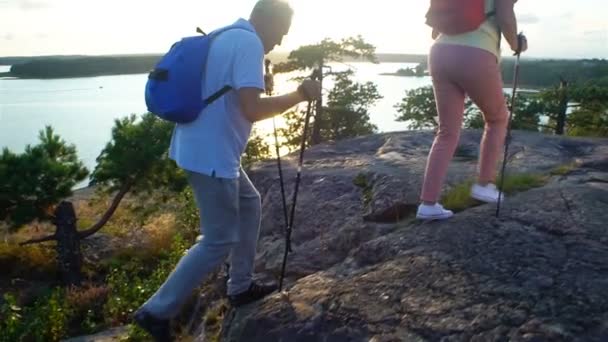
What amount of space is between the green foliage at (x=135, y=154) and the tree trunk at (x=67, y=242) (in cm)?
115

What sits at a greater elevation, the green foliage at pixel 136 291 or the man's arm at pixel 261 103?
the man's arm at pixel 261 103

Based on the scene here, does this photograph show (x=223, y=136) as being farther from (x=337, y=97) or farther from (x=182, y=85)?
(x=337, y=97)

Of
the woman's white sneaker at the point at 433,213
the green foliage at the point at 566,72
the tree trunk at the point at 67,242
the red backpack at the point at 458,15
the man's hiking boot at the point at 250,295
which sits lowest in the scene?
the tree trunk at the point at 67,242

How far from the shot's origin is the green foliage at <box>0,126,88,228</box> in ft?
49.2

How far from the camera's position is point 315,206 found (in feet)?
18.8

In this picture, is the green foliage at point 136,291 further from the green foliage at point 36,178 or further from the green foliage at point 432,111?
the green foliage at point 432,111

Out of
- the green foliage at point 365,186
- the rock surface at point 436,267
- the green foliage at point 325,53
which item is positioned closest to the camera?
the rock surface at point 436,267

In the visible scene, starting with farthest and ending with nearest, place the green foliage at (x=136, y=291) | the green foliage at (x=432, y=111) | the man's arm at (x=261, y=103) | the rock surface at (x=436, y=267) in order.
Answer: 1. the green foliage at (x=432, y=111)
2. the green foliage at (x=136, y=291)
3. the man's arm at (x=261, y=103)
4. the rock surface at (x=436, y=267)

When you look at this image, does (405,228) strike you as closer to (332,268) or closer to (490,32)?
(332,268)

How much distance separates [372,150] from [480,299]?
475cm

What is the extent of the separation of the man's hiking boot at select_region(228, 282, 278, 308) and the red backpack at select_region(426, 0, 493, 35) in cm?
195

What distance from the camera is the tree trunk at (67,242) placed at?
16250mm

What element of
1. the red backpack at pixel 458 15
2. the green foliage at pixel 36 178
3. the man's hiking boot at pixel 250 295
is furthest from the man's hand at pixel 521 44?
the green foliage at pixel 36 178

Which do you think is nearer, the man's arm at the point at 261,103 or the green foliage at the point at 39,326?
the man's arm at the point at 261,103
